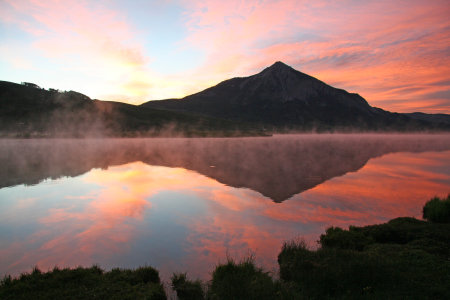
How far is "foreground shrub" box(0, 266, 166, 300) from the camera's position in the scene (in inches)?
289

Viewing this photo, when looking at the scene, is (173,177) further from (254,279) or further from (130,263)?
(254,279)

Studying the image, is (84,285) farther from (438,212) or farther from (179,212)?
(438,212)

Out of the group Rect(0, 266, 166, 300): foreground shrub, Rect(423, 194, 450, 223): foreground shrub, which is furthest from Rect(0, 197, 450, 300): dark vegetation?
Rect(423, 194, 450, 223): foreground shrub

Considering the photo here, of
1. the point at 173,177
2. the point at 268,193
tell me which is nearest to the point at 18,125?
the point at 173,177

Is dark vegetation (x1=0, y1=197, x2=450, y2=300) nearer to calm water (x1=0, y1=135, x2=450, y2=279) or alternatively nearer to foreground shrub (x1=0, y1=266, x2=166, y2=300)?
foreground shrub (x1=0, y1=266, x2=166, y2=300)

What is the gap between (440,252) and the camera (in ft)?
32.5

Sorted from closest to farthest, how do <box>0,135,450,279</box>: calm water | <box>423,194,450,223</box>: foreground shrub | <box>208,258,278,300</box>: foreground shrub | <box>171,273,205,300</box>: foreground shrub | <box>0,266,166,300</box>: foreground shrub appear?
<box>0,266,166,300</box>: foreground shrub, <box>208,258,278,300</box>: foreground shrub, <box>171,273,205,300</box>: foreground shrub, <box>0,135,450,279</box>: calm water, <box>423,194,450,223</box>: foreground shrub

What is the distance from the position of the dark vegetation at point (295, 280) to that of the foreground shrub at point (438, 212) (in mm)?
5915

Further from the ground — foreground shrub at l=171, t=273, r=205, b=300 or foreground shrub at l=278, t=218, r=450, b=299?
foreground shrub at l=278, t=218, r=450, b=299

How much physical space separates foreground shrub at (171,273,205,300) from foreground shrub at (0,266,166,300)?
0.51 m

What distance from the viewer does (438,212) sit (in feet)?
50.6

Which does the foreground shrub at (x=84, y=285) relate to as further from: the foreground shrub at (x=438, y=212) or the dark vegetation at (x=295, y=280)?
the foreground shrub at (x=438, y=212)

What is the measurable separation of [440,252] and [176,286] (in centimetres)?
888

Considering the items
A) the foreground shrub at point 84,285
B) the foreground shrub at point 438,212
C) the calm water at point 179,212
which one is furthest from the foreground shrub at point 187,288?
the foreground shrub at point 438,212
